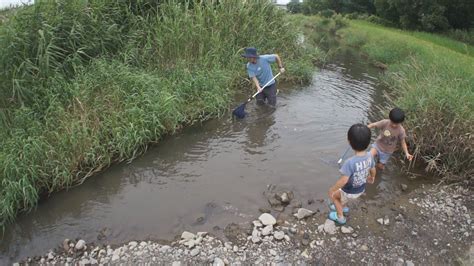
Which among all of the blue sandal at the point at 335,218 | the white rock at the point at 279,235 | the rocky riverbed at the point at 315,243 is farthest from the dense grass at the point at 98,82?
the blue sandal at the point at 335,218

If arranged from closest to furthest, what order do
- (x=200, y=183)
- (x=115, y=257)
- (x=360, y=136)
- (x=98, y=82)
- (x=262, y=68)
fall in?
1. (x=360, y=136)
2. (x=115, y=257)
3. (x=200, y=183)
4. (x=98, y=82)
5. (x=262, y=68)

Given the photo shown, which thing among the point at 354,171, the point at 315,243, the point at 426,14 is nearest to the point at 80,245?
the point at 315,243

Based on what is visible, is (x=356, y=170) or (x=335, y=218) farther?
(x=335, y=218)

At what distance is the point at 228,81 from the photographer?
8.90m

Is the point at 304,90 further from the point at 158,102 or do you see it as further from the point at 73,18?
the point at 73,18

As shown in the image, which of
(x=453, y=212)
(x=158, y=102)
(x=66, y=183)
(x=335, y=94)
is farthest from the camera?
(x=335, y=94)

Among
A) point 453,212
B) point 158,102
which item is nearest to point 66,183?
point 158,102

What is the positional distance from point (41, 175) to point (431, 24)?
3044 cm

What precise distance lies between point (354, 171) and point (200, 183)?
95.6 inches

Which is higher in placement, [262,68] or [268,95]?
[262,68]

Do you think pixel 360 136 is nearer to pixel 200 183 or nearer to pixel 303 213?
pixel 303 213

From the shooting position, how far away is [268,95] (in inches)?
337

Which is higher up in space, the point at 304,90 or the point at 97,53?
the point at 97,53

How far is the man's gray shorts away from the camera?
8.42 meters
